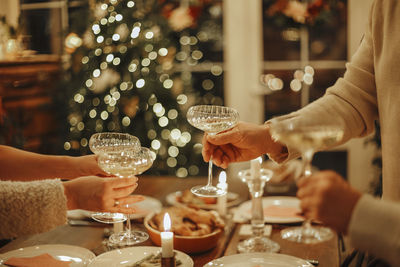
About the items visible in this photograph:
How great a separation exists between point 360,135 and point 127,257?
0.90 metres

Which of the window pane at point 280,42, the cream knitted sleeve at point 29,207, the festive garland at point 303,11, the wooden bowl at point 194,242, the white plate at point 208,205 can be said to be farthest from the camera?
the window pane at point 280,42

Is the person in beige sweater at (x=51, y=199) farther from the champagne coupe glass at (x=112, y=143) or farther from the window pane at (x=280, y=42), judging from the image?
the window pane at (x=280, y=42)

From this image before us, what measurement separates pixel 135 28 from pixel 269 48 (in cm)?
108

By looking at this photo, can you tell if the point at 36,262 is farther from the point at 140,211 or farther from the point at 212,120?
the point at 212,120

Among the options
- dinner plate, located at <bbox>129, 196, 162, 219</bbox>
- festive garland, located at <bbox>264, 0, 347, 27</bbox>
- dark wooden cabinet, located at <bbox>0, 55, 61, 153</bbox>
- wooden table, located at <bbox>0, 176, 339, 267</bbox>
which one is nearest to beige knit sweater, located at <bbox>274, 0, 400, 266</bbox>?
wooden table, located at <bbox>0, 176, 339, 267</bbox>

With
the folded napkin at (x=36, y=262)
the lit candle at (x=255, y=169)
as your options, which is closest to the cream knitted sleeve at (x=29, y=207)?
the folded napkin at (x=36, y=262)

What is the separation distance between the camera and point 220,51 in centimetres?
392

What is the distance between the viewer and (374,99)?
1.67m

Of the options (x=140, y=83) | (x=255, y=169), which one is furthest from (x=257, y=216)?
(x=140, y=83)

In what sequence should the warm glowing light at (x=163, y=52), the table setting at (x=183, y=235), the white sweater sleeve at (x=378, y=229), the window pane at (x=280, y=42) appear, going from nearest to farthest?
the white sweater sleeve at (x=378, y=229)
the table setting at (x=183, y=235)
the warm glowing light at (x=163, y=52)
the window pane at (x=280, y=42)

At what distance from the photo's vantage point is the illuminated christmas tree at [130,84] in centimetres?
338

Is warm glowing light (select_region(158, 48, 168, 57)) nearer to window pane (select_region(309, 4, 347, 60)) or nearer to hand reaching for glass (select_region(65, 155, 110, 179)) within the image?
window pane (select_region(309, 4, 347, 60))

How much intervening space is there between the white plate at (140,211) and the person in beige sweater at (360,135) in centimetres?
44

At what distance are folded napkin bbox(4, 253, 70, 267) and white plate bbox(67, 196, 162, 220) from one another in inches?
17.2
